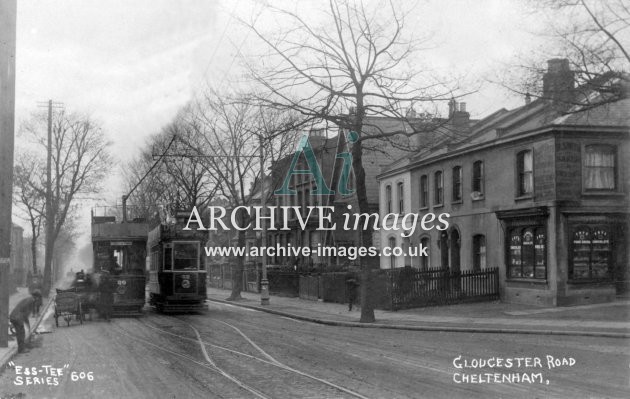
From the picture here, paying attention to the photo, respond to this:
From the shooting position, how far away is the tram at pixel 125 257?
90.0 ft

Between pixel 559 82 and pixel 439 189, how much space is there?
47.9 ft

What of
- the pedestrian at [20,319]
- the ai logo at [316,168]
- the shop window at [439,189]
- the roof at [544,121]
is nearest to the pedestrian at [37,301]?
the pedestrian at [20,319]

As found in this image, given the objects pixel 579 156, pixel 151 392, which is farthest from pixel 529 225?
pixel 151 392

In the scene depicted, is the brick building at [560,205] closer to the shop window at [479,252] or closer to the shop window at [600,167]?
the shop window at [600,167]

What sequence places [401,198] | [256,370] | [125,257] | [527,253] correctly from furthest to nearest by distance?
[401,198] → [125,257] → [527,253] → [256,370]

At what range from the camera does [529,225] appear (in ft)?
83.0

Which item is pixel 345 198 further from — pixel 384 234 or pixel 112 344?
pixel 112 344

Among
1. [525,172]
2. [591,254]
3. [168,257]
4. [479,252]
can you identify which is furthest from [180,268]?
[591,254]

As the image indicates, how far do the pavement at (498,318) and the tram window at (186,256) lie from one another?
12.8 ft

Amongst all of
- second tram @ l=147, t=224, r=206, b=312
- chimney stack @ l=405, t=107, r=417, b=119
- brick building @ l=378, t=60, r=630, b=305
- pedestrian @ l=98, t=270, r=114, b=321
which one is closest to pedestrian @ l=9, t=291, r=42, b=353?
pedestrian @ l=98, t=270, r=114, b=321

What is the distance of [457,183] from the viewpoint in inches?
1199

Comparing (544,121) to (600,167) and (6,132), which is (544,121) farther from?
(6,132)

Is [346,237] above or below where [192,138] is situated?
below

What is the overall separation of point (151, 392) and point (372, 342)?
7483 mm
